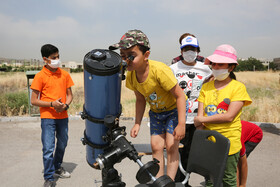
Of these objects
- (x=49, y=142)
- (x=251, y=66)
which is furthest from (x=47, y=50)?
(x=251, y=66)

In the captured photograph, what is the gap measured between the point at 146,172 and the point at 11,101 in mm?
8288

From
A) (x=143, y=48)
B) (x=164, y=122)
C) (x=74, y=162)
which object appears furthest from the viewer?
(x=74, y=162)

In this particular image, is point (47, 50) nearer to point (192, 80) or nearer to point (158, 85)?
point (158, 85)

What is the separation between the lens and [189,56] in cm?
291

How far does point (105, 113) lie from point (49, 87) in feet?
5.13

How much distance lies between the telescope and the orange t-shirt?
128 cm

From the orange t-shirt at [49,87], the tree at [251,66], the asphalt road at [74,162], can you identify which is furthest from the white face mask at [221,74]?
the tree at [251,66]

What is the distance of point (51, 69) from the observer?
3.10m

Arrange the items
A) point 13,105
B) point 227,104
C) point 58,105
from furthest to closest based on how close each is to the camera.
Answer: point 13,105 < point 58,105 < point 227,104

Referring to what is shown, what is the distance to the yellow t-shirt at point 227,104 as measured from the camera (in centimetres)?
209

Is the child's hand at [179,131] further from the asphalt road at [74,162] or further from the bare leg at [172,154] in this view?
the asphalt road at [74,162]

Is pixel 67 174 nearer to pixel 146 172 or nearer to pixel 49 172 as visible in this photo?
pixel 49 172

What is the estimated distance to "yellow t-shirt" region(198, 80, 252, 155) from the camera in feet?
6.85

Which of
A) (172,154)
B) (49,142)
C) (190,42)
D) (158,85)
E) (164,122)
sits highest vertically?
(190,42)
